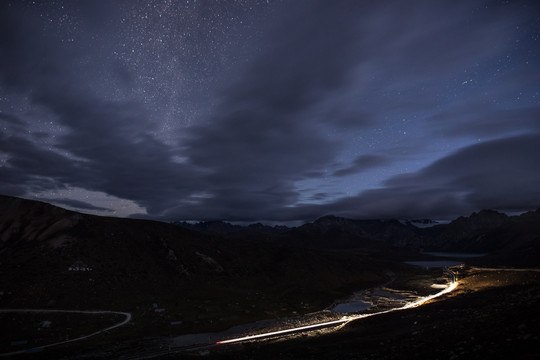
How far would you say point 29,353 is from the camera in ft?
174

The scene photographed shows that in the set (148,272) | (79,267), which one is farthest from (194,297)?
(79,267)

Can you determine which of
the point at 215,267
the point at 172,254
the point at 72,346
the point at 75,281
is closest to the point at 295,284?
the point at 215,267

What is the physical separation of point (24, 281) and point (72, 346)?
5185 centimetres

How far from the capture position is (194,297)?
10206cm

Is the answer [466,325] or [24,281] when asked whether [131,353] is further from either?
[24,281]

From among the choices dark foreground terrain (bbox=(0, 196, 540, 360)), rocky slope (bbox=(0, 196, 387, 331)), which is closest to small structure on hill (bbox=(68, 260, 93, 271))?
rocky slope (bbox=(0, 196, 387, 331))

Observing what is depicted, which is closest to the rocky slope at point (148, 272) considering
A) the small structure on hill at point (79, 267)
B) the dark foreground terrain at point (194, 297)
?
the small structure on hill at point (79, 267)

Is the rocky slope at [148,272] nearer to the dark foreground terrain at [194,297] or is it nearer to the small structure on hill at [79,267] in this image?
the small structure on hill at [79,267]

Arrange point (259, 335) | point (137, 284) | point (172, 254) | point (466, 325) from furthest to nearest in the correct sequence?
point (172, 254) → point (137, 284) → point (259, 335) → point (466, 325)

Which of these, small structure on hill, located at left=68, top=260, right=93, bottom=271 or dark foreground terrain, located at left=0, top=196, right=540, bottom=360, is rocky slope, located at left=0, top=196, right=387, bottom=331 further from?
dark foreground terrain, located at left=0, top=196, right=540, bottom=360

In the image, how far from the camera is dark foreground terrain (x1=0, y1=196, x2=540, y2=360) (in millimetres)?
36531

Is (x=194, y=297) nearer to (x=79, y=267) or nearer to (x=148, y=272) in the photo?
(x=148, y=272)

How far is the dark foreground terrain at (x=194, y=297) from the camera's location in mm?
36531

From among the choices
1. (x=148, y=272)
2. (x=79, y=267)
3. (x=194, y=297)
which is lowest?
(x=194, y=297)
